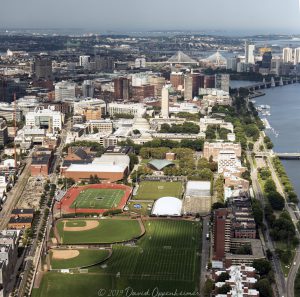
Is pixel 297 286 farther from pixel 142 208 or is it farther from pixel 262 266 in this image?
pixel 142 208

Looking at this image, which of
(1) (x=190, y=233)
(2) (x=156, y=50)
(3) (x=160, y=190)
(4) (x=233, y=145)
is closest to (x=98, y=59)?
(2) (x=156, y=50)

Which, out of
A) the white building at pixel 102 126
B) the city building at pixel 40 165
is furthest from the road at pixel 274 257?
the white building at pixel 102 126

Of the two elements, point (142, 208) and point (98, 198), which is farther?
point (98, 198)

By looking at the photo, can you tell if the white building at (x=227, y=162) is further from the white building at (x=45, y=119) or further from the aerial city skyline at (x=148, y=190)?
the white building at (x=45, y=119)

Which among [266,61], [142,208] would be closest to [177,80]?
[266,61]

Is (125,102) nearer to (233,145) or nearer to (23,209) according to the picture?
(233,145)
